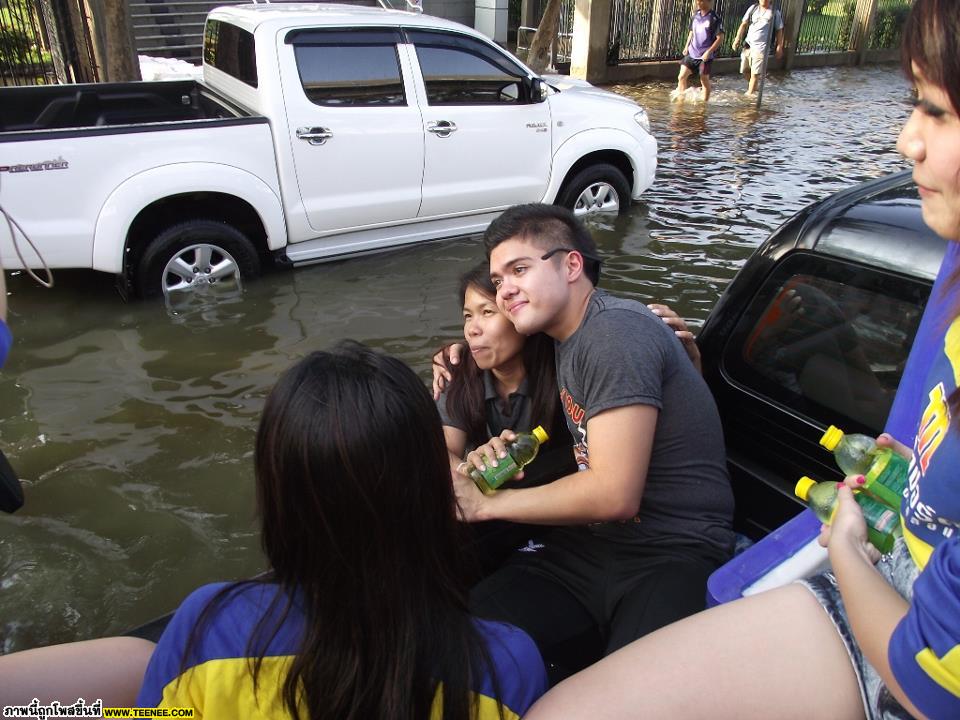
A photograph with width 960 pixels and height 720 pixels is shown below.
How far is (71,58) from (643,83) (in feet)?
36.3

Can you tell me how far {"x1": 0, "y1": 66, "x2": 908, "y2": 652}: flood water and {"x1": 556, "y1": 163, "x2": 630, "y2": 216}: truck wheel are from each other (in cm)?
20

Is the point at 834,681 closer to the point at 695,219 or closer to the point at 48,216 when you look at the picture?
the point at 48,216

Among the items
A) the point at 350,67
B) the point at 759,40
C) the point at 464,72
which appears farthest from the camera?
the point at 759,40

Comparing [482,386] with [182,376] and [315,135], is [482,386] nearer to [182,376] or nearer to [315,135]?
[182,376]

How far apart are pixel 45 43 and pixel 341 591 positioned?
12.3 m

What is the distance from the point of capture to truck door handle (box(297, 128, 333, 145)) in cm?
→ 571

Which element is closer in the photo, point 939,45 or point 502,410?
point 939,45

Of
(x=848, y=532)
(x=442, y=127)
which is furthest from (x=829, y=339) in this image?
(x=442, y=127)

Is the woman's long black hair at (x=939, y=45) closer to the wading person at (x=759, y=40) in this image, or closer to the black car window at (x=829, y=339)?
the black car window at (x=829, y=339)

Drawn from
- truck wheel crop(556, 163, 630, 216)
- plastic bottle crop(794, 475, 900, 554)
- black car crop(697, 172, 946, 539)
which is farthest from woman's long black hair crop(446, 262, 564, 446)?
truck wheel crop(556, 163, 630, 216)

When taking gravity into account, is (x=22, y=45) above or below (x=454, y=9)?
below

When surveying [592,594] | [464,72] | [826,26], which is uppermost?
[826,26]

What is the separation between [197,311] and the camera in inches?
227

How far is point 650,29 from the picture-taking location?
17594 millimetres
